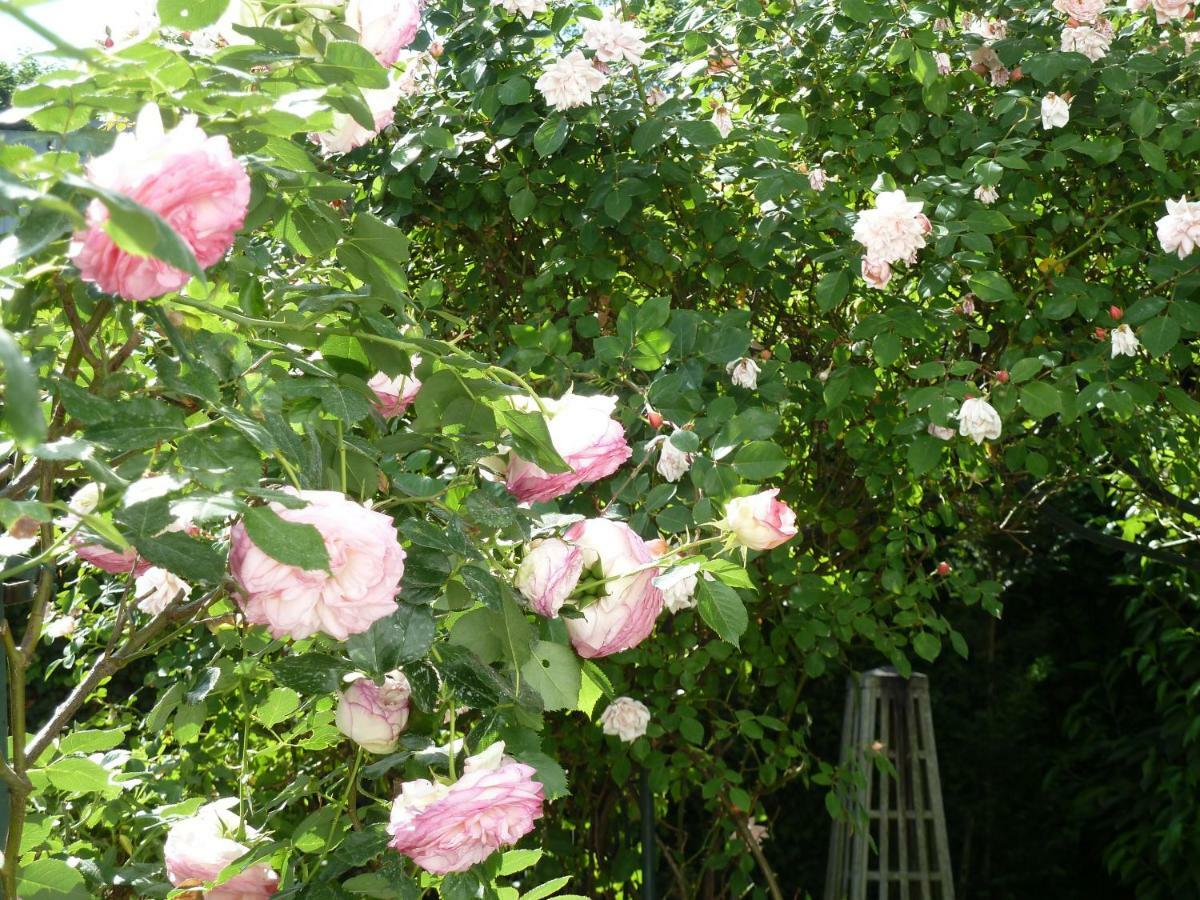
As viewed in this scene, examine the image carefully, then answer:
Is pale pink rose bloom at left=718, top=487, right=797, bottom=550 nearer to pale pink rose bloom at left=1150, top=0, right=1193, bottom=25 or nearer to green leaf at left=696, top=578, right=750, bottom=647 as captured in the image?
green leaf at left=696, top=578, right=750, bottom=647

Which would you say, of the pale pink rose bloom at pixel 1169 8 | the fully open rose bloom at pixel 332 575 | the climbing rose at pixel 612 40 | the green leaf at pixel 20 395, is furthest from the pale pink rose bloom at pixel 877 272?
the green leaf at pixel 20 395

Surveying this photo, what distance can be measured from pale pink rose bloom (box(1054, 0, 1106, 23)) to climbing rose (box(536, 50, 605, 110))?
70 centimetres

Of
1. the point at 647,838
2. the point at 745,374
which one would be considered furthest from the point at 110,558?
the point at 647,838

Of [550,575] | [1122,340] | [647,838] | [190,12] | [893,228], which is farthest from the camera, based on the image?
[647,838]

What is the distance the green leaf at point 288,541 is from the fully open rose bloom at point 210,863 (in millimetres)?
393

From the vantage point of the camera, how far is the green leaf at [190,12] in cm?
67

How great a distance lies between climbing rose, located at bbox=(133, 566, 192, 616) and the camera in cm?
107

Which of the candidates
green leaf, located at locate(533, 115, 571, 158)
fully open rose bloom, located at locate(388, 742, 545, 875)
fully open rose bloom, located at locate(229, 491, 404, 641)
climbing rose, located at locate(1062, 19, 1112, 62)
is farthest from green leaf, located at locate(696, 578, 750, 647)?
climbing rose, located at locate(1062, 19, 1112, 62)

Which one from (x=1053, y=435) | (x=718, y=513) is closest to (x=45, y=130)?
(x=718, y=513)

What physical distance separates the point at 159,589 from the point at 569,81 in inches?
41.5

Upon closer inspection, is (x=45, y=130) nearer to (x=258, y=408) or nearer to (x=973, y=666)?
(x=258, y=408)

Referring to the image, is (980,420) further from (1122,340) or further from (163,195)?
(163,195)

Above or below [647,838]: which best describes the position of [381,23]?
above

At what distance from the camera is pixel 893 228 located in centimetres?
175
